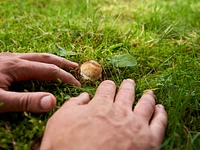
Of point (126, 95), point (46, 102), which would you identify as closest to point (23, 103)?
point (46, 102)

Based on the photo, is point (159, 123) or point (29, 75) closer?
point (159, 123)

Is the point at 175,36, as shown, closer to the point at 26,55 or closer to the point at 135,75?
the point at 135,75

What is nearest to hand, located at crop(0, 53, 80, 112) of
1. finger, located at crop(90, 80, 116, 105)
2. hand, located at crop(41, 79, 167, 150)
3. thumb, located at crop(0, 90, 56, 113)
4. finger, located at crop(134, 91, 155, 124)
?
thumb, located at crop(0, 90, 56, 113)

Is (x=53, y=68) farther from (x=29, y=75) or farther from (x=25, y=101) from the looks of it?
(x=25, y=101)

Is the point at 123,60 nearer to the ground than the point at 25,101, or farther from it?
nearer to the ground

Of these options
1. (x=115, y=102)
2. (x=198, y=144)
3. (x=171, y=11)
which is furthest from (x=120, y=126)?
(x=171, y=11)

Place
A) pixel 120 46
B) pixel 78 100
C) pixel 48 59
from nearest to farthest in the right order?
pixel 78 100 → pixel 48 59 → pixel 120 46

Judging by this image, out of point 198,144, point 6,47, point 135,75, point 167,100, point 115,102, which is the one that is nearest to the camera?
point 198,144

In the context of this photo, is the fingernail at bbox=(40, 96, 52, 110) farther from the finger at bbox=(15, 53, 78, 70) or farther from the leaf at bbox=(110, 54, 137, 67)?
the leaf at bbox=(110, 54, 137, 67)
